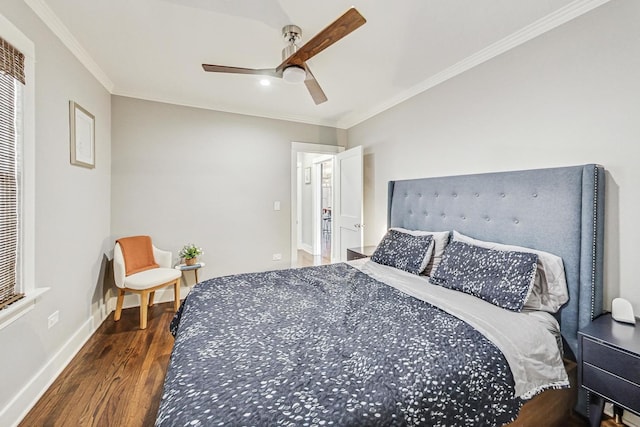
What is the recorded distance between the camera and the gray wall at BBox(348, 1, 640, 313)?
5.13 feet

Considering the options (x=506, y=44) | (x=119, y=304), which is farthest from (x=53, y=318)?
(x=506, y=44)

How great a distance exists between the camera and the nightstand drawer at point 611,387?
1277 mm

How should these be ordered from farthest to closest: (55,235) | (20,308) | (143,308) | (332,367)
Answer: (143,308)
(55,235)
(20,308)
(332,367)

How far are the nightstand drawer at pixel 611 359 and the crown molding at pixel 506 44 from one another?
1.95m

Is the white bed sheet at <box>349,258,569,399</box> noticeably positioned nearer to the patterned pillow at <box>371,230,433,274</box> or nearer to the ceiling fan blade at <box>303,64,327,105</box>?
the patterned pillow at <box>371,230,433,274</box>

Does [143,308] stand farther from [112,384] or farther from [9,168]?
[9,168]

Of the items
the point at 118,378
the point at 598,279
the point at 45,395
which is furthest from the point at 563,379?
the point at 45,395

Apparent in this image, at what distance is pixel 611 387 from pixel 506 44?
228 cm

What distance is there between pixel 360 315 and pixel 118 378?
72.6 inches

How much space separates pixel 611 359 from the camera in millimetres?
1336

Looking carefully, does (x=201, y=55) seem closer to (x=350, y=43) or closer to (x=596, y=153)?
(x=350, y=43)

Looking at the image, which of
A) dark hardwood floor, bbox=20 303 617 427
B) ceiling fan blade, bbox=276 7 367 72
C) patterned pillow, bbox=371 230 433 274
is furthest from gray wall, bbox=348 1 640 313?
ceiling fan blade, bbox=276 7 367 72

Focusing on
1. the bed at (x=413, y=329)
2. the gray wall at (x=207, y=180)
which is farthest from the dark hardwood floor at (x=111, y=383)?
the gray wall at (x=207, y=180)

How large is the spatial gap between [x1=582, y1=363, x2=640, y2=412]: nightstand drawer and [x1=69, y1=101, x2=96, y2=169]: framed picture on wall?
373 centimetres
